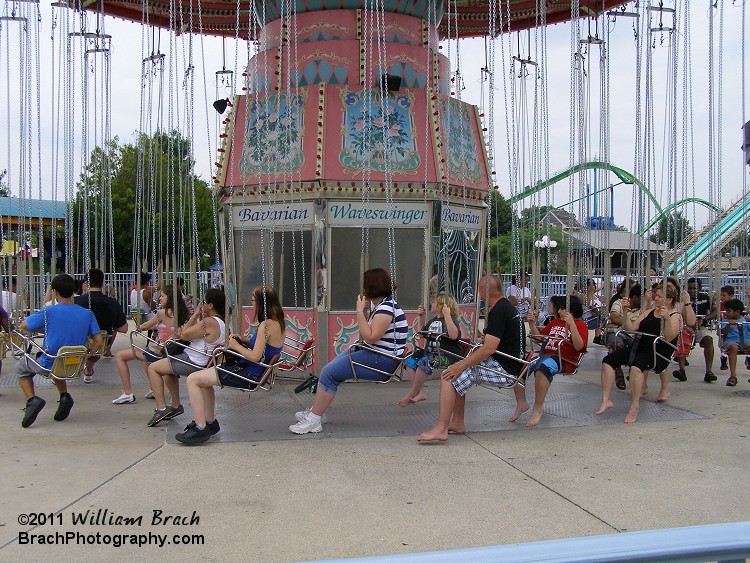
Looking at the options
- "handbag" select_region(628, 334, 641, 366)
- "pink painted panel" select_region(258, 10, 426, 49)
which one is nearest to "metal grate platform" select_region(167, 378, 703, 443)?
"handbag" select_region(628, 334, 641, 366)

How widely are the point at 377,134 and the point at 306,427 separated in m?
4.64

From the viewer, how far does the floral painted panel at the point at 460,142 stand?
391 inches

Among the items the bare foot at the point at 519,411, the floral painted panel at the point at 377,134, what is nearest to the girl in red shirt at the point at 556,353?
the bare foot at the point at 519,411

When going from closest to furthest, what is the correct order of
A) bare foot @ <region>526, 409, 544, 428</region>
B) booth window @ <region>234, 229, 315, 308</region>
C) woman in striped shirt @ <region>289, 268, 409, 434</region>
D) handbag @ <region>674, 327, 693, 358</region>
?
woman in striped shirt @ <region>289, 268, 409, 434</region> → bare foot @ <region>526, 409, 544, 428</region> → handbag @ <region>674, 327, 693, 358</region> → booth window @ <region>234, 229, 315, 308</region>

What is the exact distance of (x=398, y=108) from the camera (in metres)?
9.74

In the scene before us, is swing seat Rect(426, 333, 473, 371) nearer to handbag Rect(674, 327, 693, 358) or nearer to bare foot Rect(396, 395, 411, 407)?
Answer: bare foot Rect(396, 395, 411, 407)

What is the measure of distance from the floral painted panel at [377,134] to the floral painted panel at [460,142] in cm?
54

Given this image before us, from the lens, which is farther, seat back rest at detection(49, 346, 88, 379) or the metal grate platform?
seat back rest at detection(49, 346, 88, 379)

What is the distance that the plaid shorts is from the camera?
244 inches

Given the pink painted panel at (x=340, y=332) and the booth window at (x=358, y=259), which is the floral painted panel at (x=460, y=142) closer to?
the booth window at (x=358, y=259)

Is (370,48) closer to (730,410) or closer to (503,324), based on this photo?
(503,324)

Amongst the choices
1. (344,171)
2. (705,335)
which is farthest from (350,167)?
(705,335)

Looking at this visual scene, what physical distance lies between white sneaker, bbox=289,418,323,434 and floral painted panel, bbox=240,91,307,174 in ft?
13.7

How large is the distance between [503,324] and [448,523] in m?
2.56
